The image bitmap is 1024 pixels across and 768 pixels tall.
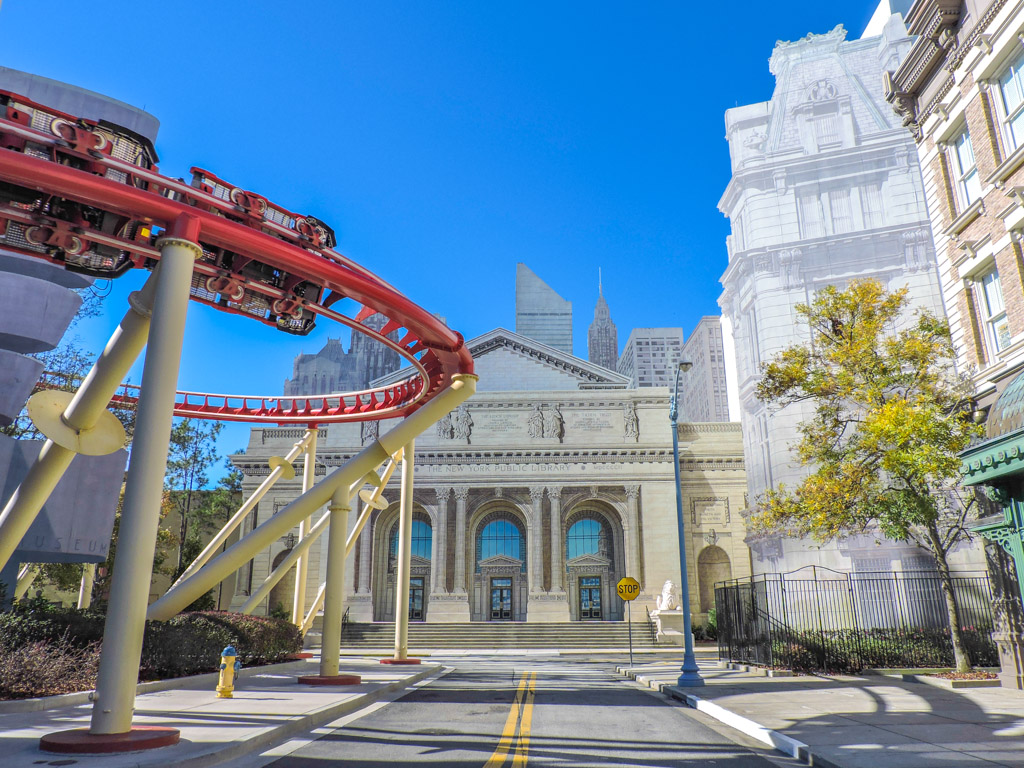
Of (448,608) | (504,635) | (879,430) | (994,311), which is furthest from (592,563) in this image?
(994,311)

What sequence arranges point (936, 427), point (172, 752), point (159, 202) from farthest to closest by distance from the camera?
point (936, 427) → point (159, 202) → point (172, 752)

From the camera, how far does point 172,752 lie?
7652 millimetres

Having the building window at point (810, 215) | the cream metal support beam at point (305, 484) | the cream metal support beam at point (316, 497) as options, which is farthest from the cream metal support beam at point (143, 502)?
the building window at point (810, 215)

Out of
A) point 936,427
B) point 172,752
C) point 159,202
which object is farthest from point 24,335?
point 936,427

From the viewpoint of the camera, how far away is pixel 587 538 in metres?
53.8

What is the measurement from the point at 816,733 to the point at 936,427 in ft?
35.8

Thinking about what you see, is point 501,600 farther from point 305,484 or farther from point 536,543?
point 305,484

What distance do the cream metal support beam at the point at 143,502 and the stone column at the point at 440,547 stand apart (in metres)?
42.9

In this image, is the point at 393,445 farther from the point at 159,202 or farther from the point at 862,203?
the point at 862,203

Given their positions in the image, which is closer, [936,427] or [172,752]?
[172,752]

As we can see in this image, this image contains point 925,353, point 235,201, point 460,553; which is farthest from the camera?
point 460,553

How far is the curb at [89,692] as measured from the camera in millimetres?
11125

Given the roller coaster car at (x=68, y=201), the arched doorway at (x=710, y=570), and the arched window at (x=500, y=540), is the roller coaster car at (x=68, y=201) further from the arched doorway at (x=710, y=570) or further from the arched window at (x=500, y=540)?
the arched doorway at (x=710, y=570)

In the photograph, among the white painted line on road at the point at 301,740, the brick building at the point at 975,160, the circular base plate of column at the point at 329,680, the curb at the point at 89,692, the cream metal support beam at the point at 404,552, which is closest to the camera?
the white painted line on road at the point at 301,740
